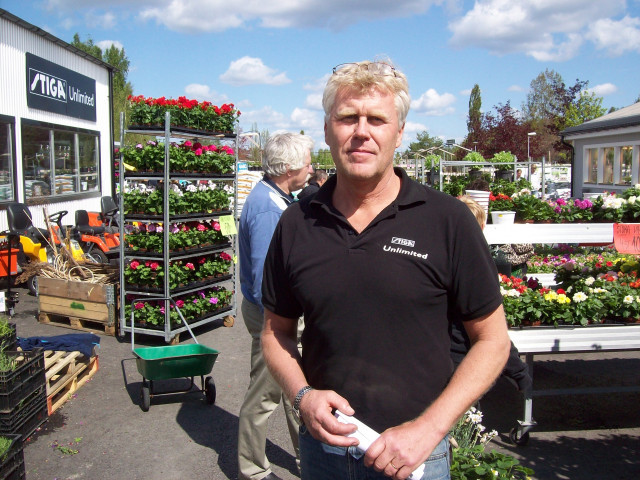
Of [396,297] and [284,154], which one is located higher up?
[284,154]

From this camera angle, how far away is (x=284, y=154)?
4039 mm

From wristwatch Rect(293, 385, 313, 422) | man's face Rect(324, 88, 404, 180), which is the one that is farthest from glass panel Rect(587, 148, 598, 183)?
wristwatch Rect(293, 385, 313, 422)

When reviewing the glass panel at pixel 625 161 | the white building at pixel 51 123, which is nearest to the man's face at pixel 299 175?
the white building at pixel 51 123

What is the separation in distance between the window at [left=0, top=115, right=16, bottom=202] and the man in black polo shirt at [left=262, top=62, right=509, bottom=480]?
40.6 ft

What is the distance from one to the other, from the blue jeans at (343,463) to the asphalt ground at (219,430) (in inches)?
88.6

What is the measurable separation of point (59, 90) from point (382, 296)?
15.6 meters

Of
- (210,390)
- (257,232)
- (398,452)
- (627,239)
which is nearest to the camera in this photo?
A: (398,452)

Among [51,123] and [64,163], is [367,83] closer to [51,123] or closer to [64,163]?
[51,123]

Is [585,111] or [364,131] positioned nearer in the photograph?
[364,131]

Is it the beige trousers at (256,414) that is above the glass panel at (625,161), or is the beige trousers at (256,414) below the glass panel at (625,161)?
below

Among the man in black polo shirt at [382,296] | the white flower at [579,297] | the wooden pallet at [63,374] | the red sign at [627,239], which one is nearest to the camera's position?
the man in black polo shirt at [382,296]

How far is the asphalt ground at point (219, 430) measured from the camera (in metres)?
4.19

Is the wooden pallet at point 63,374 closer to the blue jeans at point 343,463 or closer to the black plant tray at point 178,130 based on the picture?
the black plant tray at point 178,130

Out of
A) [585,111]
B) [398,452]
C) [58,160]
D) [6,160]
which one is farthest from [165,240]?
[585,111]
